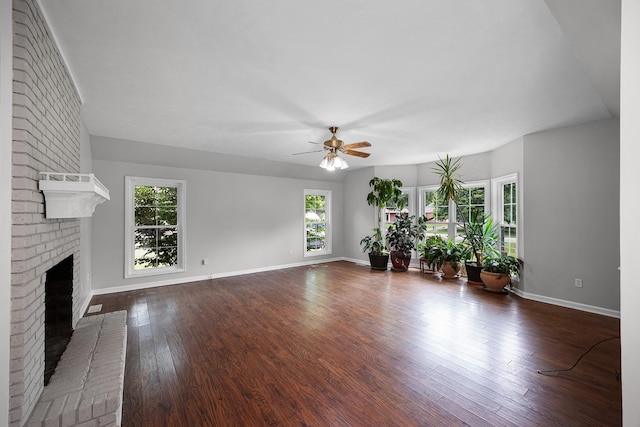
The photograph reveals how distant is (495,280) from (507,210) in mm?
1325

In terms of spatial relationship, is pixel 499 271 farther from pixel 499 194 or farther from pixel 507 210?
pixel 499 194

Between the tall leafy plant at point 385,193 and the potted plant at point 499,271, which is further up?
the tall leafy plant at point 385,193

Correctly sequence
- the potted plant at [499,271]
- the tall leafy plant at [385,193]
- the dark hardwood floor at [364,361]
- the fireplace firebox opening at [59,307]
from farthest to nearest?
the tall leafy plant at [385,193] < the potted plant at [499,271] < the fireplace firebox opening at [59,307] < the dark hardwood floor at [364,361]

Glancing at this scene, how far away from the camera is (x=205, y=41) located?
1832 mm

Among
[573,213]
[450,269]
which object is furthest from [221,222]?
[573,213]

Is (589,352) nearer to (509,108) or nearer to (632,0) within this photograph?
(509,108)

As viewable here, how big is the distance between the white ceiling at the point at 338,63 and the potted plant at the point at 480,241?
1773 mm

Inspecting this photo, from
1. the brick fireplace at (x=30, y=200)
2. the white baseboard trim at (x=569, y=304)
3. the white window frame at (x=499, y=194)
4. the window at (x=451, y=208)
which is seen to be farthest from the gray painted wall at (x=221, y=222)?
the white baseboard trim at (x=569, y=304)

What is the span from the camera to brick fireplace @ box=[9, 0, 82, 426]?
1.28 metres

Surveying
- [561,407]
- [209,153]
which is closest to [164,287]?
[209,153]

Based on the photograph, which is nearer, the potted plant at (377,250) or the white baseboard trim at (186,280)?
the white baseboard trim at (186,280)

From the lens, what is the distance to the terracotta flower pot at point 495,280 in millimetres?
4219

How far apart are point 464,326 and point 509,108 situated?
2.61m

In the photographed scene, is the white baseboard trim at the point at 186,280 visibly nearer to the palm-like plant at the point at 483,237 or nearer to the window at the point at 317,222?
the window at the point at 317,222
